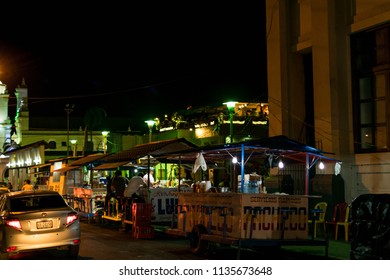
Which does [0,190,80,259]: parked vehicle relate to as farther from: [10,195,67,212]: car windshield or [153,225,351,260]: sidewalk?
[153,225,351,260]: sidewalk

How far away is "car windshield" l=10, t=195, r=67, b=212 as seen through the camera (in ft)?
44.1

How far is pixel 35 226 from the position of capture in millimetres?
12914

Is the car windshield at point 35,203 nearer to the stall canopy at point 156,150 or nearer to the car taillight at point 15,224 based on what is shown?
the car taillight at point 15,224

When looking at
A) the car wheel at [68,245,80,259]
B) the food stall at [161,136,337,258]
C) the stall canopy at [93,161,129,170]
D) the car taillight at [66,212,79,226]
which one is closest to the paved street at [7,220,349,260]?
the car wheel at [68,245,80,259]

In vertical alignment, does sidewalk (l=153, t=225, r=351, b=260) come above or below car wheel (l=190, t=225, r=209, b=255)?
below

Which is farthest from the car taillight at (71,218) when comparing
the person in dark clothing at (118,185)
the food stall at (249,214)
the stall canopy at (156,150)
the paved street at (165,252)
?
the person in dark clothing at (118,185)

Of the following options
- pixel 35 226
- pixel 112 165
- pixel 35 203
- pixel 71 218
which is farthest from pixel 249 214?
pixel 112 165

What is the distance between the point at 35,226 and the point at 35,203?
101 cm

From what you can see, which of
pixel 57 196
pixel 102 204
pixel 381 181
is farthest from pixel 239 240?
pixel 102 204

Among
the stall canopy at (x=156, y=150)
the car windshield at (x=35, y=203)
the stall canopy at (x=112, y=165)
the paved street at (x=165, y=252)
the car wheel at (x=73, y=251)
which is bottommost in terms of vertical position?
the paved street at (x=165, y=252)

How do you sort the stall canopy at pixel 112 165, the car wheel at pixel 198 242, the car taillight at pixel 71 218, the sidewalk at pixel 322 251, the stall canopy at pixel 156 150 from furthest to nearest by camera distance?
1. the stall canopy at pixel 112 165
2. the stall canopy at pixel 156 150
3. the car wheel at pixel 198 242
4. the sidewalk at pixel 322 251
5. the car taillight at pixel 71 218

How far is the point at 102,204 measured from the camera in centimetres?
2542

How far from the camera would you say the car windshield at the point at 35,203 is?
44.1 ft

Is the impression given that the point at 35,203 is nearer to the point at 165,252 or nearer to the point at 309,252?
the point at 165,252
